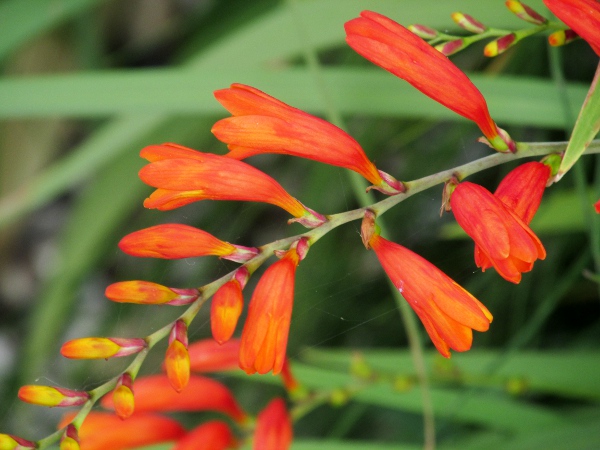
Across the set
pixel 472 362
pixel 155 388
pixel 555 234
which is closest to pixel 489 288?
pixel 555 234

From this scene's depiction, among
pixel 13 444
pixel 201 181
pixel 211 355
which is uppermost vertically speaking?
pixel 201 181

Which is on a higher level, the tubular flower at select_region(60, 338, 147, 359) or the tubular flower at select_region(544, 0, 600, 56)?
the tubular flower at select_region(544, 0, 600, 56)

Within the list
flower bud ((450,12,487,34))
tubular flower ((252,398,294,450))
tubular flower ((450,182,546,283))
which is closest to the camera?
tubular flower ((450,182,546,283))

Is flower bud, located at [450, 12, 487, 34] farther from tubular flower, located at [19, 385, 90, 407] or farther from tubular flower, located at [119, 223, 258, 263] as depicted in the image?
tubular flower, located at [19, 385, 90, 407]

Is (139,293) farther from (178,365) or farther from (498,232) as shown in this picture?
(498,232)

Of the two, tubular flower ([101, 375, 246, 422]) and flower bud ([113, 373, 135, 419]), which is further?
tubular flower ([101, 375, 246, 422])

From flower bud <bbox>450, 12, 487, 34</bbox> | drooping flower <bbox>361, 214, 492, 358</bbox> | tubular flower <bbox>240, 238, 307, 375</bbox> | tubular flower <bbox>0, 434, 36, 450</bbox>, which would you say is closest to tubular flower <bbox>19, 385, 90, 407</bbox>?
tubular flower <bbox>0, 434, 36, 450</bbox>

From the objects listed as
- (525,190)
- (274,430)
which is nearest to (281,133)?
(525,190)
